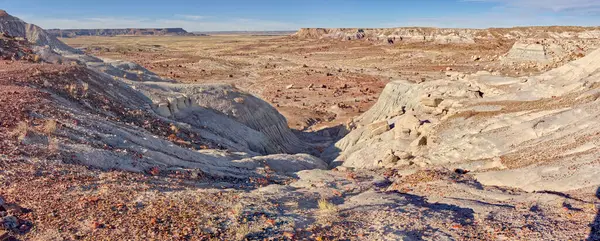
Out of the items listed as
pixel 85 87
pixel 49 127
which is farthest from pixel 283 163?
pixel 85 87

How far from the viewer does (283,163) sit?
54.2 ft

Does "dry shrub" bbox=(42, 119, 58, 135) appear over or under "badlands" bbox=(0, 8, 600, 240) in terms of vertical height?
over

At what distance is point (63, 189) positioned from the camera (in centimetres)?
823

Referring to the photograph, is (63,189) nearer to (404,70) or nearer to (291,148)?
(291,148)

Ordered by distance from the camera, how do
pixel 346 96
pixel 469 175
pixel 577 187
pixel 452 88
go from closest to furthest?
1. pixel 577 187
2. pixel 469 175
3. pixel 452 88
4. pixel 346 96

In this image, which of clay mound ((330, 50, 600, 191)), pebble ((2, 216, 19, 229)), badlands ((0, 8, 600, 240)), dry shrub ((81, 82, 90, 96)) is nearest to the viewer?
pebble ((2, 216, 19, 229))

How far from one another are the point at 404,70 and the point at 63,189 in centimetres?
6454

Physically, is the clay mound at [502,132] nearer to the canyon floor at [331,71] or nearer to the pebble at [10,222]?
the canyon floor at [331,71]

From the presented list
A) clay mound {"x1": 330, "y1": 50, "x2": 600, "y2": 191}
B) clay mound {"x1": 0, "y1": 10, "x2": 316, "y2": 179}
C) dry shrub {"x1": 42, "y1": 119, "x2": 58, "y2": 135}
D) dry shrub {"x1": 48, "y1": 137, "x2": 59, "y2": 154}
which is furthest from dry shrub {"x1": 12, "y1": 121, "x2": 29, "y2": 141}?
clay mound {"x1": 330, "y1": 50, "x2": 600, "y2": 191}

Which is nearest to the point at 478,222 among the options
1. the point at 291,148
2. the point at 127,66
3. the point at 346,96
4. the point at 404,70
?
the point at 291,148

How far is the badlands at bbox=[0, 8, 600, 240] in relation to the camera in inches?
301

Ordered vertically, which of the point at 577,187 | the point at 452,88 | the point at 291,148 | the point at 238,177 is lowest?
the point at 291,148

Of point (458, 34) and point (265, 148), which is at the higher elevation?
point (458, 34)

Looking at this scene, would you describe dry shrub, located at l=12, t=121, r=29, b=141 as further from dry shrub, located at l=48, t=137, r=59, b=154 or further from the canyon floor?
the canyon floor
